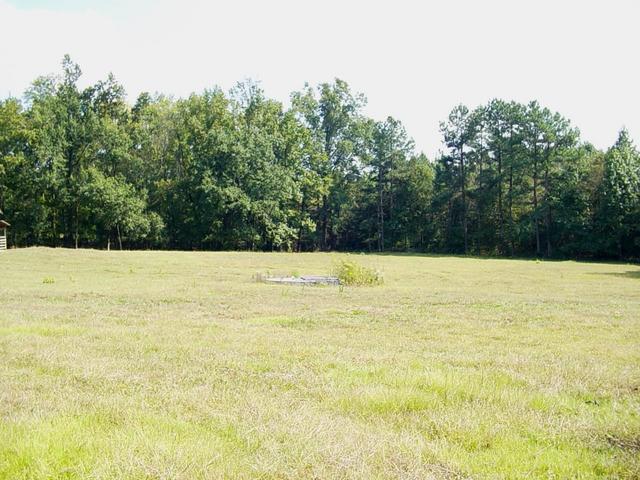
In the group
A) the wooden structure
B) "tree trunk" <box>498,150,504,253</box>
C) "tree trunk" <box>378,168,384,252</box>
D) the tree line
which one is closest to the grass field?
the wooden structure

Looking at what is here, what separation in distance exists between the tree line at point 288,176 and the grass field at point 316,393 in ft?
138

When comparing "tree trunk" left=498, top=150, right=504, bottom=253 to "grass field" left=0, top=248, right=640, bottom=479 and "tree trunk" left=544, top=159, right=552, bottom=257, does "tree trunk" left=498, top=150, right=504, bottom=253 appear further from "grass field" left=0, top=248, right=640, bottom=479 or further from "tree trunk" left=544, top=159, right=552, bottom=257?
"grass field" left=0, top=248, right=640, bottom=479

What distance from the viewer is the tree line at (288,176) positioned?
165 ft

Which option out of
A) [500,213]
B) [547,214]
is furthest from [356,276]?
[500,213]

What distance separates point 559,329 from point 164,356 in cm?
776

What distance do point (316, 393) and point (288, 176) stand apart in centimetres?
5264

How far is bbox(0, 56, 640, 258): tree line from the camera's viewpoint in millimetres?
50250

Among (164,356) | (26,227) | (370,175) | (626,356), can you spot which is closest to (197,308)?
(164,356)

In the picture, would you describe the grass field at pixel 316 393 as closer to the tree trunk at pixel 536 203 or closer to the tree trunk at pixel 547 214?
the tree trunk at pixel 536 203

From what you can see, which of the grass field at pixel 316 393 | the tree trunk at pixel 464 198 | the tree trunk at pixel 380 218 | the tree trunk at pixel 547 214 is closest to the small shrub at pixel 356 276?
the grass field at pixel 316 393

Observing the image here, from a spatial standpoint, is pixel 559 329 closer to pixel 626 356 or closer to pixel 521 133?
pixel 626 356

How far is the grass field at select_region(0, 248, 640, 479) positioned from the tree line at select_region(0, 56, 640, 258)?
4206 cm

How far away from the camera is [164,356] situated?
7.35m

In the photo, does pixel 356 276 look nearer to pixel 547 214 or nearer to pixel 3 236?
pixel 3 236
